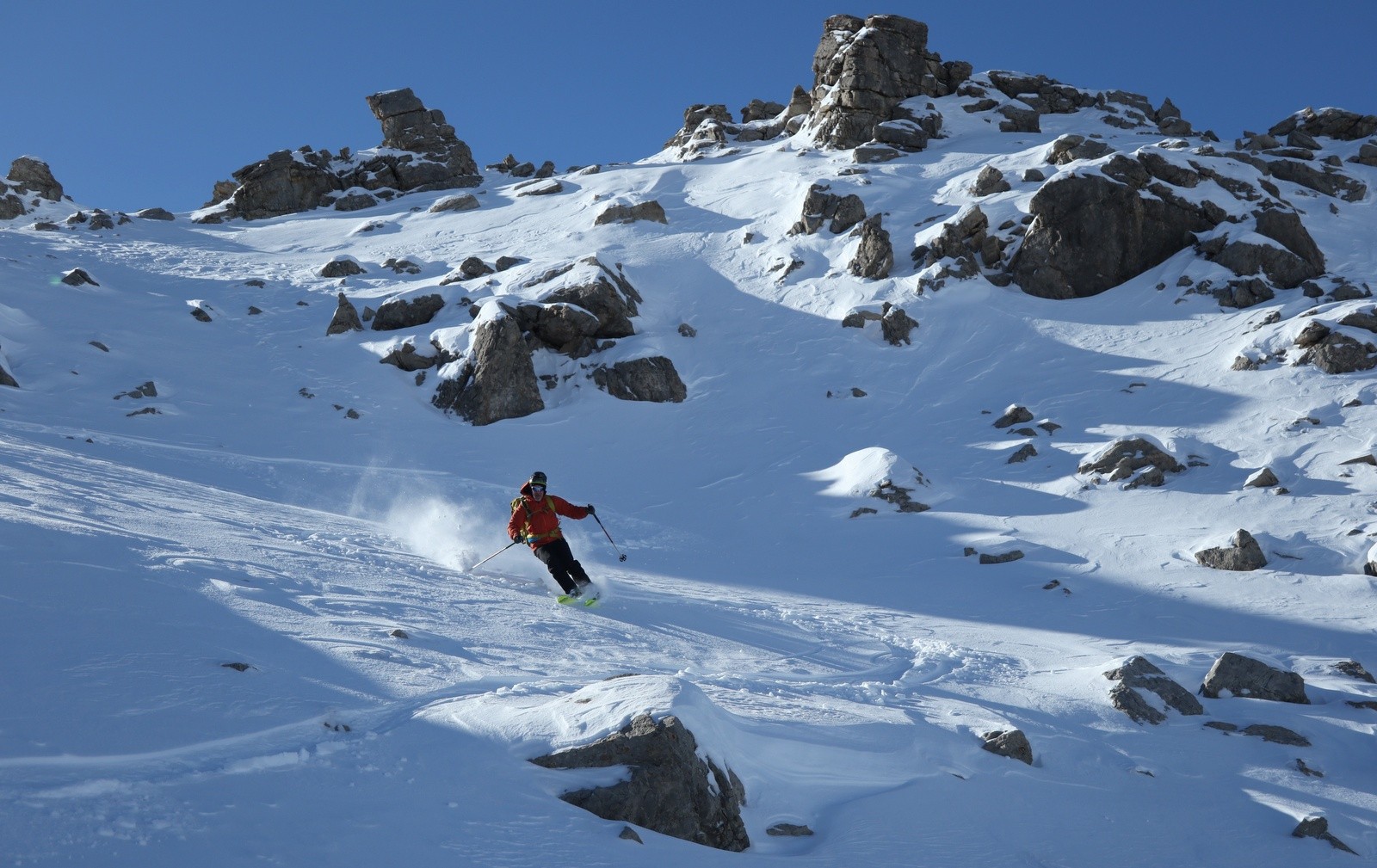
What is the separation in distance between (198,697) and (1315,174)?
34783 millimetres

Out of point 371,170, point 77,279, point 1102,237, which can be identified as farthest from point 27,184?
point 1102,237

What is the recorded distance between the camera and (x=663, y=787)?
4734 mm

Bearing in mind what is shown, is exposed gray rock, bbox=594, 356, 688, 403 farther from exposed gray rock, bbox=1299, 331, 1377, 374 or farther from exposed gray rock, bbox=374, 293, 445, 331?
exposed gray rock, bbox=1299, 331, 1377, 374

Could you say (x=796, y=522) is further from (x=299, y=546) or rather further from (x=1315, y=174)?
(x=1315, y=174)

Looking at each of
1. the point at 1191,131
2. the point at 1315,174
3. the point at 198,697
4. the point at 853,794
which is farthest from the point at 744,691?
the point at 1191,131

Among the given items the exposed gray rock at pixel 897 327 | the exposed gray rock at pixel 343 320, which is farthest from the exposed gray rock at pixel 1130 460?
the exposed gray rock at pixel 343 320

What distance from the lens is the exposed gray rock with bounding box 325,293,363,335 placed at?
24969 mm

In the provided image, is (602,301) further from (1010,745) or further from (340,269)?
(1010,745)

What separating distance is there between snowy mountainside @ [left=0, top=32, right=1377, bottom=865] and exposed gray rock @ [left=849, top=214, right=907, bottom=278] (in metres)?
0.53

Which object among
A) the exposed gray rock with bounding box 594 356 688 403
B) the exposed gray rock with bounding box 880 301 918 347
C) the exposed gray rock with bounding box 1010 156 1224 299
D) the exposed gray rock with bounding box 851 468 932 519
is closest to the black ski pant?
the exposed gray rock with bounding box 851 468 932 519

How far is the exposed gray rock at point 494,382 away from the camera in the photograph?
21219 mm

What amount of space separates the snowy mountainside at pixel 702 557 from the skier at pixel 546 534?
660 millimetres

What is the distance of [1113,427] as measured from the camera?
58.5 ft

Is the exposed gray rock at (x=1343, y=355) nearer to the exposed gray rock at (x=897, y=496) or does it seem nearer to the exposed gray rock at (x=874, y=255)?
the exposed gray rock at (x=897, y=496)
